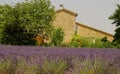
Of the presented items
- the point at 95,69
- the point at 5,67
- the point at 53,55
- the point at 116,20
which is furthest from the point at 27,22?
the point at 95,69

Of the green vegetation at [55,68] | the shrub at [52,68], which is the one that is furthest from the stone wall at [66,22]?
the shrub at [52,68]

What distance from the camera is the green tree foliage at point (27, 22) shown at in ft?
85.5

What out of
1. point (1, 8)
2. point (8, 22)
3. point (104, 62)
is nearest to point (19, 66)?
point (104, 62)

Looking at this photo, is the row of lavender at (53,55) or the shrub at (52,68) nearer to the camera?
the shrub at (52,68)

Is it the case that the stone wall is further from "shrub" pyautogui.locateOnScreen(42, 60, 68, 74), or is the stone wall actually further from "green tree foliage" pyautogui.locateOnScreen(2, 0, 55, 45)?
"shrub" pyautogui.locateOnScreen(42, 60, 68, 74)

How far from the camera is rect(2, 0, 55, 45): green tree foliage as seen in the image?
26062mm

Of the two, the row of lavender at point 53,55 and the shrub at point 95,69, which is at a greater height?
the shrub at point 95,69

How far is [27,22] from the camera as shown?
1055 inches

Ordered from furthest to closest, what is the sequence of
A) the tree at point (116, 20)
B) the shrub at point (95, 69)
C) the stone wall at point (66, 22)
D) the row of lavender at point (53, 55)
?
the stone wall at point (66, 22) < the tree at point (116, 20) < the row of lavender at point (53, 55) < the shrub at point (95, 69)

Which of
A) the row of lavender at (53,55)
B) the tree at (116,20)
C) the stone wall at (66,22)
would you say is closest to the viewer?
the row of lavender at (53,55)

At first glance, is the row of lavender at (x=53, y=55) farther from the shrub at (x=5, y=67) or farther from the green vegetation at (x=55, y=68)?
the shrub at (x=5, y=67)

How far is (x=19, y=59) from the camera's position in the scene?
7.23 meters

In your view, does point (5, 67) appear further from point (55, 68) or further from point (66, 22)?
point (66, 22)

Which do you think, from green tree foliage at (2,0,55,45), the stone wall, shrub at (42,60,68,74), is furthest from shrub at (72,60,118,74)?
the stone wall
